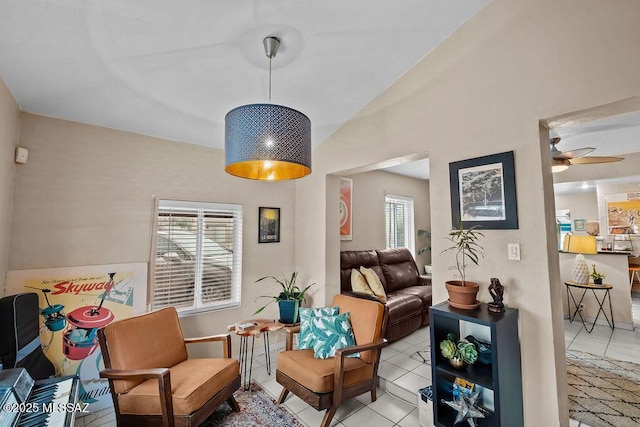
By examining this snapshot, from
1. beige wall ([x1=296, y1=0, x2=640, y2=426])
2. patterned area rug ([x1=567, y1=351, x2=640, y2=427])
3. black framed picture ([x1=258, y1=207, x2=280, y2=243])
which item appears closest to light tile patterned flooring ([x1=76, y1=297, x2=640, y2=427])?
patterned area rug ([x1=567, y1=351, x2=640, y2=427])

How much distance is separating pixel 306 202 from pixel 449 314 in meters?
2.24

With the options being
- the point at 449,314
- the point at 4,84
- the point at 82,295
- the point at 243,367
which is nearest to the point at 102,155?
→ the point at 4,84

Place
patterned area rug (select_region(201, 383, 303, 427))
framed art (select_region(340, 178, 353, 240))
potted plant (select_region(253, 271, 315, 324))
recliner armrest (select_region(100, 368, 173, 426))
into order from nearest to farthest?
recliner armrest (select_region(100, 368, 173, 426)), patterned area rug (select_region(201, 383, 303, 427)), potted plant (select_region(253, 271, 315, 324)), framed art (select_region(340, 178, 353, 240))

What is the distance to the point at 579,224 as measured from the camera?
19.8ft

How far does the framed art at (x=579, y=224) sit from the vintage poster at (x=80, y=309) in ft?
27.4

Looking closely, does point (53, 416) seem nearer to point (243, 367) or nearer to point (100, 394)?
point (100, 394)

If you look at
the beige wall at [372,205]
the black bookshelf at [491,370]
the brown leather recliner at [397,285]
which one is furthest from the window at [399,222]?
the black bookshelf at [491,370]

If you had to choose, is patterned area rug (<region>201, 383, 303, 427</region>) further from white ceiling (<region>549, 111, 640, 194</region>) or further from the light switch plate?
white ceiling (<region>549, 111, 640, 194</region>)

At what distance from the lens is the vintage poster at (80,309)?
2.13 metres

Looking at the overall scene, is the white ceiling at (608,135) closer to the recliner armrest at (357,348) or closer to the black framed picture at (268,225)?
the recliner armrest at (357,348)

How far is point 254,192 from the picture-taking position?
134 inches

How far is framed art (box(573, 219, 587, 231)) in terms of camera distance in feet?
19.6

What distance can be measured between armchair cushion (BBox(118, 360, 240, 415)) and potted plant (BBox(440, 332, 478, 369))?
65.7 inches

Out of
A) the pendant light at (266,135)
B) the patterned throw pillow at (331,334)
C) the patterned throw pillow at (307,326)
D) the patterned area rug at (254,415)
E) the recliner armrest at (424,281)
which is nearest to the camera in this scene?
the pendant light at (266,135)
